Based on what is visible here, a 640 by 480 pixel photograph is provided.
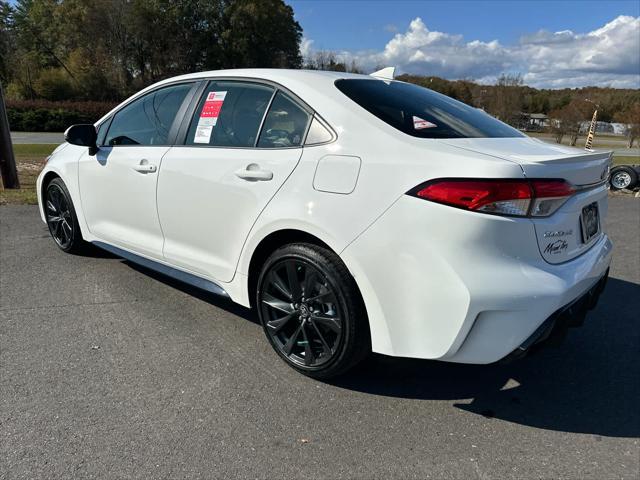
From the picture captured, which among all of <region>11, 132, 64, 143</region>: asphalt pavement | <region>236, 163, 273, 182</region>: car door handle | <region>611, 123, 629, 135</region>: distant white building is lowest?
<region>611, 123, 629, 135</region>: distant white building

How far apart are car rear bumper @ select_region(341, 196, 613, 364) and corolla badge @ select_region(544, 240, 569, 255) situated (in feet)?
0.20

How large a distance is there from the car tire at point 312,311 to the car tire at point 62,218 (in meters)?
2.49

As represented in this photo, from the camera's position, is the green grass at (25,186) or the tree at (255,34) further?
the tree at (255,34)

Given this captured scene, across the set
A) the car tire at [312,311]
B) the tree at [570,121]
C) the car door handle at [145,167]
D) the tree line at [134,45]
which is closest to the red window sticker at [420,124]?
the car tire at [312,311]

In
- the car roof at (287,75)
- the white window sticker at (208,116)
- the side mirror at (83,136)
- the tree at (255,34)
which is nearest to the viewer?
the car roof at (287,75)

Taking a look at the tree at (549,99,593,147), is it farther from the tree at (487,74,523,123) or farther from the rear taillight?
the rear taillight

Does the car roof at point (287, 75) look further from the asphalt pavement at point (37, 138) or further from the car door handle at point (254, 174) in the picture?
the asphalt pavement at point (37, 138)

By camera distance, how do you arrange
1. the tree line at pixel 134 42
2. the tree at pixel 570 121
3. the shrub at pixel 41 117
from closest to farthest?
the shrub at pixel 41 117 → the tree at pixel 570 121 → the tree line at pixel 134 42

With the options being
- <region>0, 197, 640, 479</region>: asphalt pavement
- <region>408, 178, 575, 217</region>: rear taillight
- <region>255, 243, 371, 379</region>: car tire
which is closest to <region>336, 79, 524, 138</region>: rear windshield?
<region>408, 178, 575, 217</region>: rear taillight

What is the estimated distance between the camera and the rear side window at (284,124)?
8.74ft

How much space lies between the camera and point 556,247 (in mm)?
2234

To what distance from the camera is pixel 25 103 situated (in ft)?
114

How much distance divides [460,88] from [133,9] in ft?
146

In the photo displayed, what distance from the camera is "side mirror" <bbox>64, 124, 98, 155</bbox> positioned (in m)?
3.91
